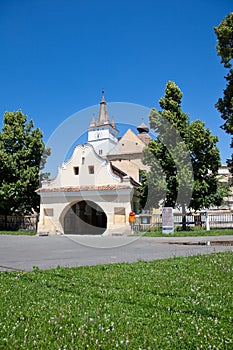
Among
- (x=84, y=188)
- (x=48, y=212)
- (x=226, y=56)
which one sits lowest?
(x=48, y=212)

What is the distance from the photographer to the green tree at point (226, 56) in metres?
22.5

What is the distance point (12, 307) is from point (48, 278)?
2.09 metres

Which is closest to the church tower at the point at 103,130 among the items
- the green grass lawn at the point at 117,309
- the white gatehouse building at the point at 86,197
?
the white gatehouse building at the point at 86,197

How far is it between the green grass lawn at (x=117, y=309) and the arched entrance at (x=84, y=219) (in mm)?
23267

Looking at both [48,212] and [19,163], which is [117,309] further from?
[19,163]

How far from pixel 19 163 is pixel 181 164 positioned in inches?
637

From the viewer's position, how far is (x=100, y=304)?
4.72 m

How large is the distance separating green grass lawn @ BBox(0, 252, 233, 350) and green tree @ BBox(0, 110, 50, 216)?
2417 centimetres

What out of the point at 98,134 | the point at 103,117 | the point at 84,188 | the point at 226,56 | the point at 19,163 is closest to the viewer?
the point at 226,56

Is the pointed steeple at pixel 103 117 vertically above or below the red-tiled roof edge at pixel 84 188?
above

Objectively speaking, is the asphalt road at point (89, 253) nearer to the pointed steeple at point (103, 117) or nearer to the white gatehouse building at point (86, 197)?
the white gatehouse building at point (86, 197)

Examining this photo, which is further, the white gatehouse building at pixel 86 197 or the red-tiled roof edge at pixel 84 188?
the red-tiled roof edge at pixel 84 188

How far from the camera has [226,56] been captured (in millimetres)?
22859

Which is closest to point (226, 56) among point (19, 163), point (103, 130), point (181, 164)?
point (181, 164)
